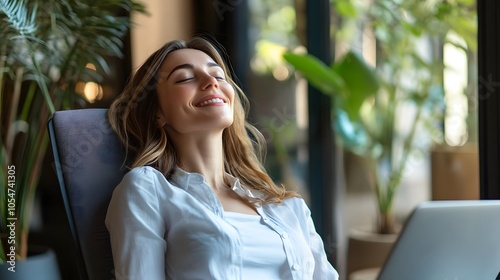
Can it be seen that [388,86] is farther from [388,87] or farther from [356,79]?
[356,79]

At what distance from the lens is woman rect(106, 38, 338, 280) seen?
1.38 m

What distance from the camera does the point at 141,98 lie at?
5.16ft

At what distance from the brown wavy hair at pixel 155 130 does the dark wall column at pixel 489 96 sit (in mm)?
803

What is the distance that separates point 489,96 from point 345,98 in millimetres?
825

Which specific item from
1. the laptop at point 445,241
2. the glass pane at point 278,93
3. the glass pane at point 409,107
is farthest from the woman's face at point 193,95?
the glass pane at point 278,93

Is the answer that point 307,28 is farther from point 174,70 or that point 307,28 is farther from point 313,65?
point 174,70

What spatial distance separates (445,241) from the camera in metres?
1.25

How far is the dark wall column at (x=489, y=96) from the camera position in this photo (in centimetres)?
215

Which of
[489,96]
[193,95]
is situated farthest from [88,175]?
[489,96]

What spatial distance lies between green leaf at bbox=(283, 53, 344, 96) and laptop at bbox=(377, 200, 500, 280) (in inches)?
61.1

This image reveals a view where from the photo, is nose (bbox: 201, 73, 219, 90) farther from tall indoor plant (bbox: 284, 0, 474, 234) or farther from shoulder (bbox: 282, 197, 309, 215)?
tall indoor plant (bbox: 284, 0, 474, 234)

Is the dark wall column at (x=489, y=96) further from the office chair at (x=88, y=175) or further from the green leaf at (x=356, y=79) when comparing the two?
the office chair at (x=88, y=175)

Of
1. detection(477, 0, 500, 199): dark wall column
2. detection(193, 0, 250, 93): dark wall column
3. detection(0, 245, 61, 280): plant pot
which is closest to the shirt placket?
detection(477, 0, 500, 199): dark wall column

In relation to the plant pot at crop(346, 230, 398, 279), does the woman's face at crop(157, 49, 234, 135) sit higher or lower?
higher
